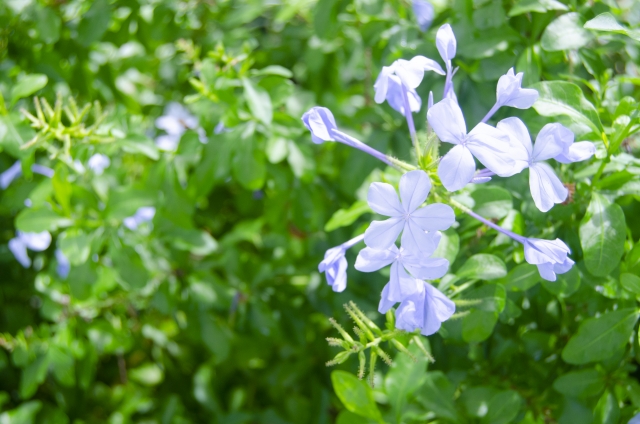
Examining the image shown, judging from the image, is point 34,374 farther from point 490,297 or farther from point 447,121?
point 447,121

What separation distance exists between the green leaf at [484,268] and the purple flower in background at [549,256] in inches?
4.2

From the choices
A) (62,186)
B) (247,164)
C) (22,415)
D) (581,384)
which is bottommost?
(22,415)

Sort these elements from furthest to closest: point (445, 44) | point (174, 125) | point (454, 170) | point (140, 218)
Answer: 1. point (174, 125)
2. point (140, 218)
3. point (445, 44)
4. point (454, 170)

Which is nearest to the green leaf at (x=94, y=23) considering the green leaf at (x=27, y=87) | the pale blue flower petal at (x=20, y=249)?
the green leaf at (x=27, y=87)

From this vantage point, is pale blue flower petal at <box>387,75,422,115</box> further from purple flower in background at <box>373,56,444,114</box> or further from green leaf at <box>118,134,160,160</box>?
green leaf at <box>118,134,160,160</box>

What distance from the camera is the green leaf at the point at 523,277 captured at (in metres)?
1.00

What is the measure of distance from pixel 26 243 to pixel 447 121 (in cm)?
138

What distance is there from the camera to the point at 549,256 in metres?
0.85

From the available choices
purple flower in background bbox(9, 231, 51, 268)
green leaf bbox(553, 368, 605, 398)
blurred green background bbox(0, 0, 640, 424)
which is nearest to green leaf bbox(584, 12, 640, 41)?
blurred green background bbox(0, 0, 640, 424)

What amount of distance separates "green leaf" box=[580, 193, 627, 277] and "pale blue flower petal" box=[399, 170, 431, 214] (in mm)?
362

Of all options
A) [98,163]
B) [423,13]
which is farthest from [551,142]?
[98,163]

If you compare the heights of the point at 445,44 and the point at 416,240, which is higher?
the point at 445,44

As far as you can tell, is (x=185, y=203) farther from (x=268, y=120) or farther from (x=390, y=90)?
(x=390, y=90)

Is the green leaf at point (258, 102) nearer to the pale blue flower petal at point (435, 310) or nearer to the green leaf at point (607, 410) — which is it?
the pale blue flower petal at point (435, 310)
